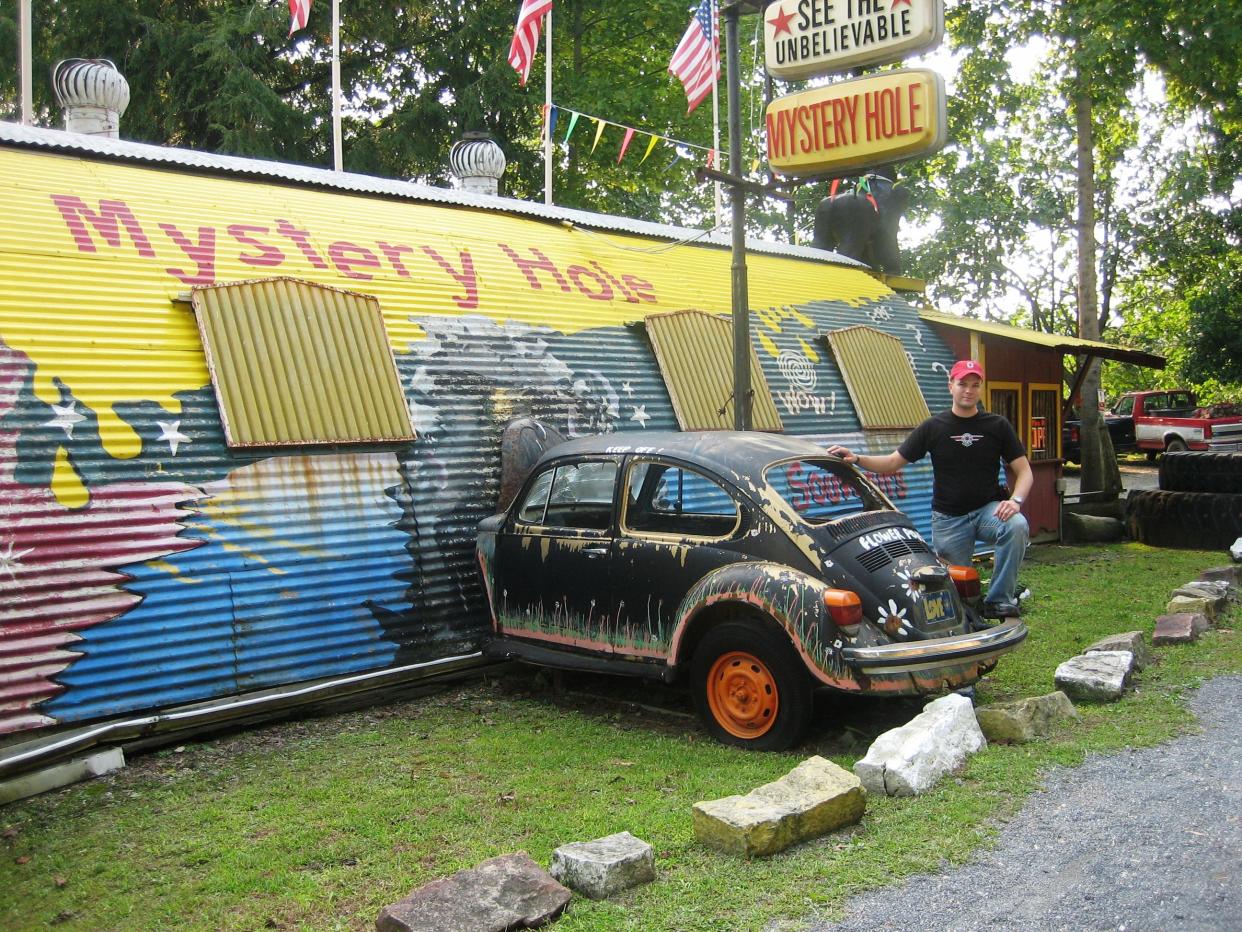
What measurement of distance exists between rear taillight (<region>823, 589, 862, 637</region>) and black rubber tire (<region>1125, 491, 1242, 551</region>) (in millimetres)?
10609

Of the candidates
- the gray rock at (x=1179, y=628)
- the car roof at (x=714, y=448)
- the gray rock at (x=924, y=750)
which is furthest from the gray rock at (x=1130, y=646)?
the car roof at (x=714, y=448)

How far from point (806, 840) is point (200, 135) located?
22.8 metres

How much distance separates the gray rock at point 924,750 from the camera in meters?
4.95

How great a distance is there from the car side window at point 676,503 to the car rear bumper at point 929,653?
113cm

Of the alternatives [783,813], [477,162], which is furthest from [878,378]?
[783,813]

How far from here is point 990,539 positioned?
23.5 ft

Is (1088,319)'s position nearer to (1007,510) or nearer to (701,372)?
(701,372)

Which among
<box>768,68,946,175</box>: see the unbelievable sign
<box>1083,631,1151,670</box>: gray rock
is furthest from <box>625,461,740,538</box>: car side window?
<box>768,68,946,175</box>: see the unbelievable sign

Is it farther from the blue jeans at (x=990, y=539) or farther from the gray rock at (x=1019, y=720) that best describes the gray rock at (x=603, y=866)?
the blue jeans at (x=990, y=539)

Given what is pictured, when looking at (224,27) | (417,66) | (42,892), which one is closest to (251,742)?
(42,892)

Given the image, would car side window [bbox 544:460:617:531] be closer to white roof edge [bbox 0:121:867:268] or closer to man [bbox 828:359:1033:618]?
man [bbox 828:359:1033:618]

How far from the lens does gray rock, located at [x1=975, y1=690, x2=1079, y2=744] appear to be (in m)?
5.66

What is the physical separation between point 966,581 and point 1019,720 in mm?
1110

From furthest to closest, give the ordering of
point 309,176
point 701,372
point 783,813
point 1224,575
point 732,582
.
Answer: point 1224,575 < point 701,372 < point 309,176 < point 732,582 < point 783,813
